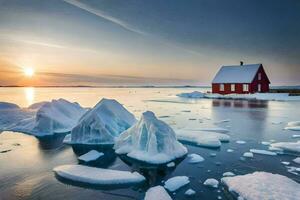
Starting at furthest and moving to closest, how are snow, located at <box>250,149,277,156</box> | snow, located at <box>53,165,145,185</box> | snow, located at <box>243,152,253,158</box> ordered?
1. snow, located at <box>250,149,277,156</box>
2. snow, located at <box>243,152,253,158</box>
3. snow, located at <box>53,165,145,185</box>

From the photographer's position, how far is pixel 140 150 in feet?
29.8

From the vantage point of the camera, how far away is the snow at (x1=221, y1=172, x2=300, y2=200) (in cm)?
554

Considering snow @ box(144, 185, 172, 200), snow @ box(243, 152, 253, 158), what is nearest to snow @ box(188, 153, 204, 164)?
snow @ box(243, 152, 253, 158)

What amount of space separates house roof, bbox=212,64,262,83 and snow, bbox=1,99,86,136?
33707 millimetres

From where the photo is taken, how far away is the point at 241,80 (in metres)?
44.1

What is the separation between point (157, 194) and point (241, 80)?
4167cm

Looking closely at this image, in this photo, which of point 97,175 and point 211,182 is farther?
point 97,175

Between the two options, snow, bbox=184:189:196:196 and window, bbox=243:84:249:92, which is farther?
window, bbox=243:84:249:92

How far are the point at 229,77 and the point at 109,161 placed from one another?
40890 millimetres

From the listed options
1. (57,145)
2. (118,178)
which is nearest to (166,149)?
(118,178)

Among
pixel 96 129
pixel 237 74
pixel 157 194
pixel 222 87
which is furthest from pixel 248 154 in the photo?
pixel 222 87

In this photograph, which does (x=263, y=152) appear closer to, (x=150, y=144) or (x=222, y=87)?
(x=150, y=144)

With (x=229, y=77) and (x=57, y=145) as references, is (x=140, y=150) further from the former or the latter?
(x=229, y=77)

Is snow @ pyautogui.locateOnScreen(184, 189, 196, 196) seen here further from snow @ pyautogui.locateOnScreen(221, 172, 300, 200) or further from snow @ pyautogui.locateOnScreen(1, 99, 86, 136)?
snow @ pyautogui.locateOnScreen(1, 99, 86, 136)
